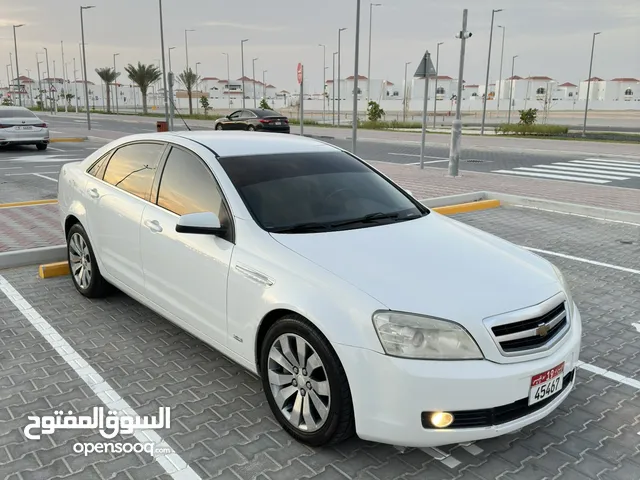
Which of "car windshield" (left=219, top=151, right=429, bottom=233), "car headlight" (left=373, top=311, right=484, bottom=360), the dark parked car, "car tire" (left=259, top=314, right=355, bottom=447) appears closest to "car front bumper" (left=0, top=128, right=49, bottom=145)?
the dark parked car

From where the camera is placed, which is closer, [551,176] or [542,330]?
[542,330]

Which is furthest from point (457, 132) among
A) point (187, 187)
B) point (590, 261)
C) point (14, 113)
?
point (14, 113)

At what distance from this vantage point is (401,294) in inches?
119

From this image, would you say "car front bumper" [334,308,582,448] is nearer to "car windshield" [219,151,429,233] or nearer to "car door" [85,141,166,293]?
"car windshield" [219,151,429,233]

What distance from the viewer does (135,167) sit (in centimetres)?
491

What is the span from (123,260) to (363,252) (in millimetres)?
2302

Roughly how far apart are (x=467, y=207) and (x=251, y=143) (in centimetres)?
668

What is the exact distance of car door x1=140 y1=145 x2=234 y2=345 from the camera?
12.3 ft

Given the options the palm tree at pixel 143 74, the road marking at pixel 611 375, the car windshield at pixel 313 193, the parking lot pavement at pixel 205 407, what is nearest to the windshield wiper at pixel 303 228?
the car windshield at pixel 313 193

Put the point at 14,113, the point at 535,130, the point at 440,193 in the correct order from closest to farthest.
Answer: the point at 440,193 < the point at 14,113 < the point at 535,130

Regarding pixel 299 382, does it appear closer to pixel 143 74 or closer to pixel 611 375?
pixel 611 375

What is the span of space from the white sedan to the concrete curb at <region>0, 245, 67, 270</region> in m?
2.23

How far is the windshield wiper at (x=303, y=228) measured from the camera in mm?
3677

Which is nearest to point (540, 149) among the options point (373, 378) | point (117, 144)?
point (117, 144)
